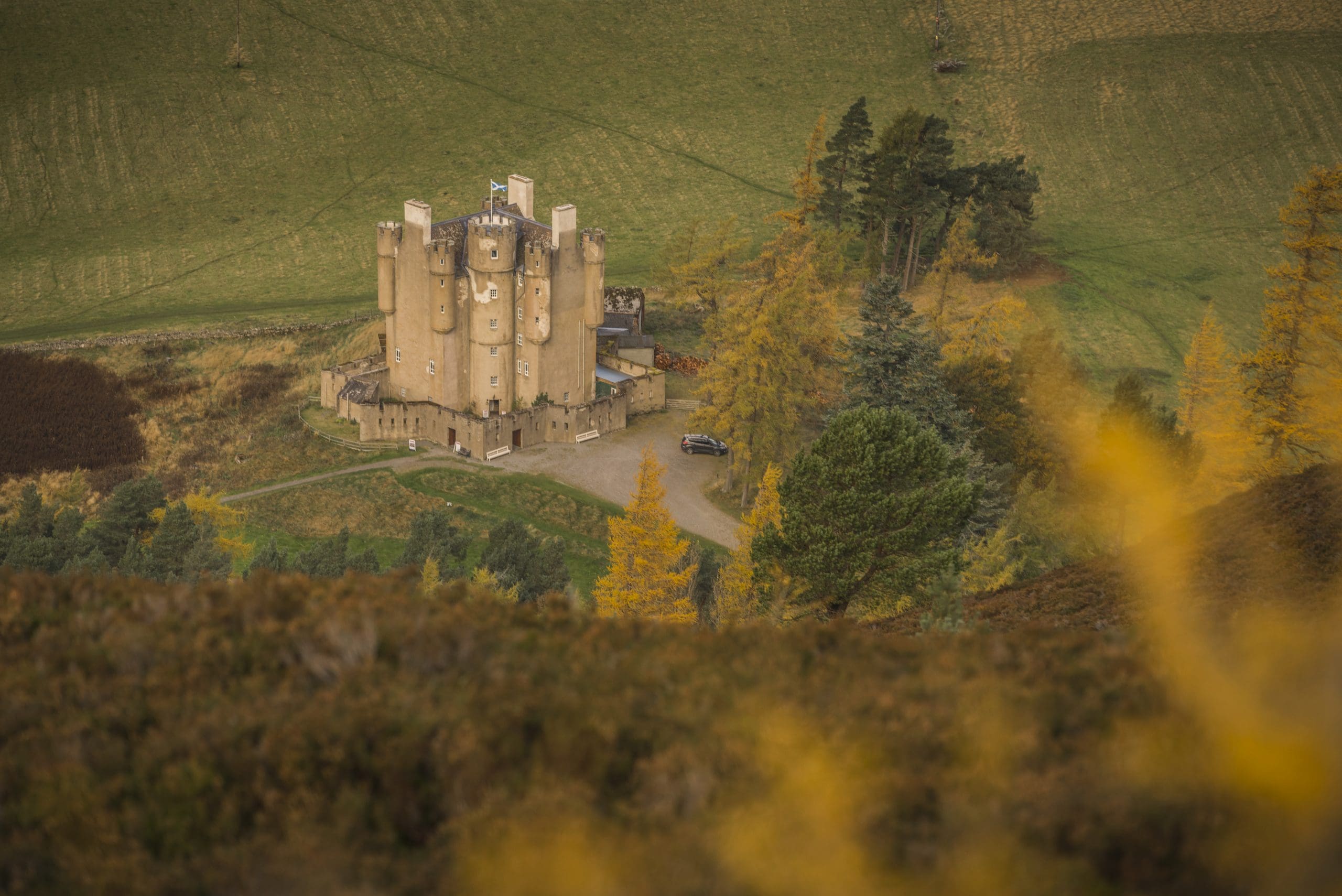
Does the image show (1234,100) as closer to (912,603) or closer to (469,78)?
(469,78)

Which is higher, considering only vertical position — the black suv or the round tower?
the round tower

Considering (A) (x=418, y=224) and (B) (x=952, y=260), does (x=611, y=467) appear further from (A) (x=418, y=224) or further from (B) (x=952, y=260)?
(B) (x=952, y=260)

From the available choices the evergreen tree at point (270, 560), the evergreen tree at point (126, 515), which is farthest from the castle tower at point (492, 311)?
the evergreen tree at point (270, 560)

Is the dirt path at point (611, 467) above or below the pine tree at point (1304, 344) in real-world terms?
below

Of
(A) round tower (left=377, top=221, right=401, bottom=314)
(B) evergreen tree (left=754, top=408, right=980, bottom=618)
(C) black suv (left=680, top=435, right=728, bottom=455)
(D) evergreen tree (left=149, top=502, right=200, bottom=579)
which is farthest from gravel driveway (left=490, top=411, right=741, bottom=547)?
(B) evergreen tree (left=754, top=408, right=980, bottom=618)

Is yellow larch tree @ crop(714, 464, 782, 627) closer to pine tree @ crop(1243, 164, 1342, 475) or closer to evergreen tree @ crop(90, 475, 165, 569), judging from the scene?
pine tree @ crop(1243, 164, 1342, 475)

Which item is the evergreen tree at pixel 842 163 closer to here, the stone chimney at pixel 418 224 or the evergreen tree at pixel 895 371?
the stone chimney at pixel 418 224
